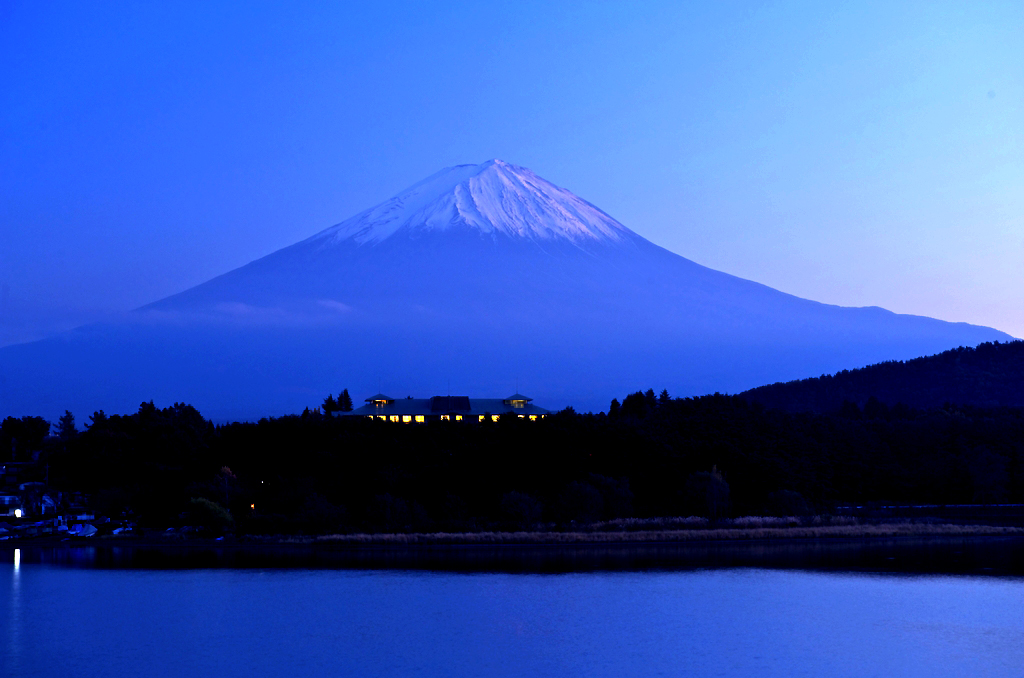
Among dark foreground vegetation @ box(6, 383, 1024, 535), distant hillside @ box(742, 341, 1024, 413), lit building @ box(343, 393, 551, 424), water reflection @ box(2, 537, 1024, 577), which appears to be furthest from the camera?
distant hillside @ box(742, 341, 1024, 413)

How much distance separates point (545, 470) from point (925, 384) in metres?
66.6

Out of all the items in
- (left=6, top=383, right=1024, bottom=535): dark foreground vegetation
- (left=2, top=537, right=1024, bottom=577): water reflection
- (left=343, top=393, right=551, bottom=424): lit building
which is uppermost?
(left=343, top=393, right=551, bottom=424): lit building

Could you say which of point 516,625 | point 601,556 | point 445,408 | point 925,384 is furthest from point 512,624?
point 925,384

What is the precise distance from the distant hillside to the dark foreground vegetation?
38.7 meters

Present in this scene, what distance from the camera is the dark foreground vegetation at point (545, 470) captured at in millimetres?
47719

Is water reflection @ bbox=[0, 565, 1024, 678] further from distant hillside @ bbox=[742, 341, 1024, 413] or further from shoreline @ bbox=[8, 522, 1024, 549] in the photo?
distant hillside @ bbox=[742, 341, 1024, 413]

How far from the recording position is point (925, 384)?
106625mm

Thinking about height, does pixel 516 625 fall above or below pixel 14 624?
below

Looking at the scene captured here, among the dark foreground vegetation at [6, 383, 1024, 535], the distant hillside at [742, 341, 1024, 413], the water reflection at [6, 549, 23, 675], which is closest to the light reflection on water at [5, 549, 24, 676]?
the water reflection at [6, 549, 23, 675]

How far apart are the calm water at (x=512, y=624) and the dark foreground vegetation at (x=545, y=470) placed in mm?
11225

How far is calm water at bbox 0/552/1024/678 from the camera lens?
907 inches

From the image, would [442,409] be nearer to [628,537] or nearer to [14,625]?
[628,537]

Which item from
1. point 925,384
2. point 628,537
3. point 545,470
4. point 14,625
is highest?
point 925,384

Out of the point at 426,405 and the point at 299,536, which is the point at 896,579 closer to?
the point at 299,536
